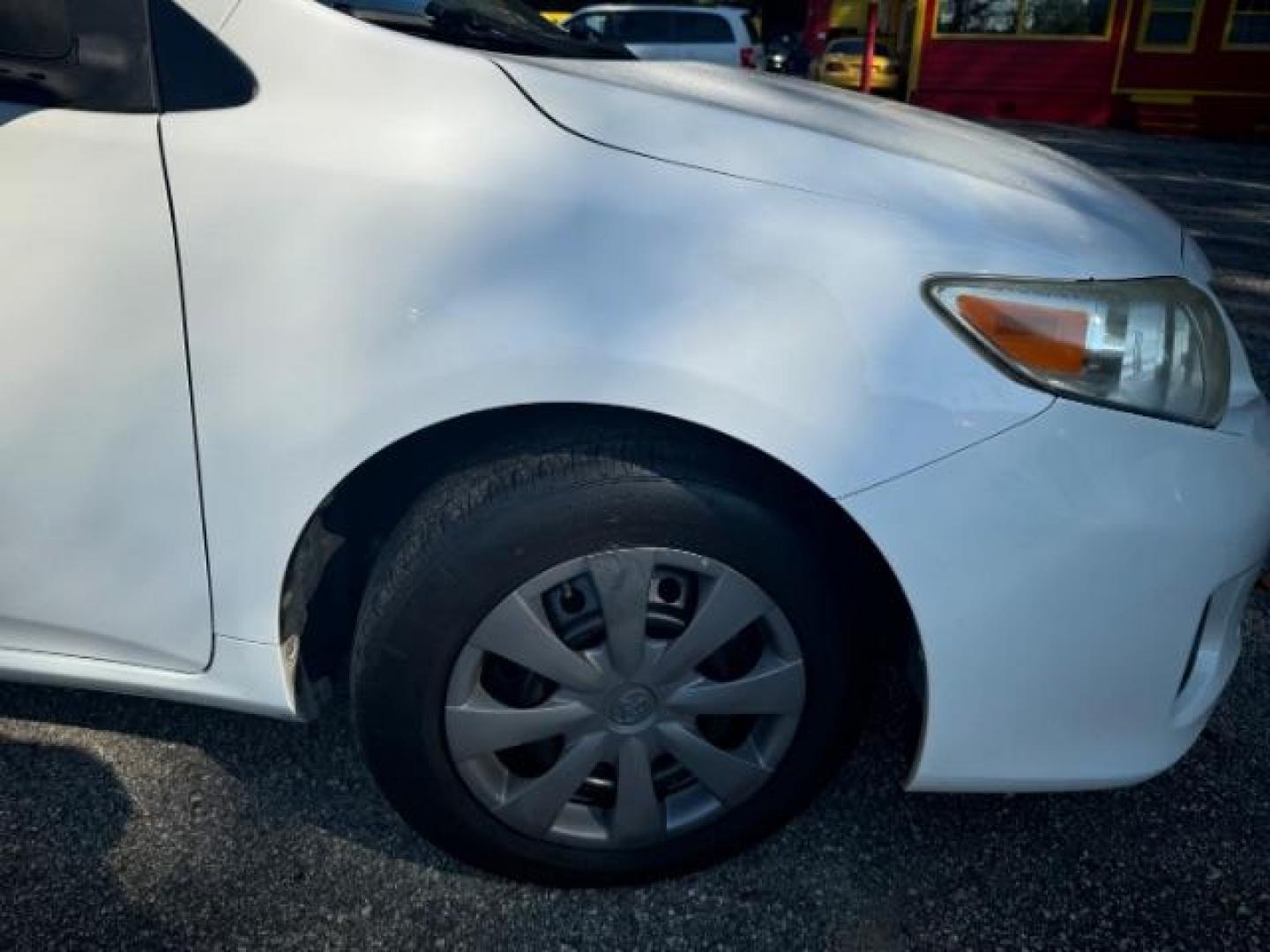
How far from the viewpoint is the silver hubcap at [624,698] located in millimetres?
1413

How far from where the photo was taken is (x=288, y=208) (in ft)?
4.25

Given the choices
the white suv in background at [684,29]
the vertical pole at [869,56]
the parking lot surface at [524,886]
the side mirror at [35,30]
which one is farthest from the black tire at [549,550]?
the vertical pole at [869,56]

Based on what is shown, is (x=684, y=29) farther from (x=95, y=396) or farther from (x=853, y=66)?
(x=95, y=396)

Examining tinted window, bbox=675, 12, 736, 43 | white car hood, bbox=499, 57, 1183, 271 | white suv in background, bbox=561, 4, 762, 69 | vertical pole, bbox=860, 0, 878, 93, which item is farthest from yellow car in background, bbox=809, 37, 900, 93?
white car hood, bbox=499, 57, 1183, 271

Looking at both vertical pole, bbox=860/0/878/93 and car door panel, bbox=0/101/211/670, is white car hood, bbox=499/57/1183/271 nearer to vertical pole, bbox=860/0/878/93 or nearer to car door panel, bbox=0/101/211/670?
car door panel, bbox=0/101/211/670

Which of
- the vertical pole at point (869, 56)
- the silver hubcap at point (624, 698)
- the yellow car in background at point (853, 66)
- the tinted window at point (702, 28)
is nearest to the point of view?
the silver hubcap at point (624, 698)

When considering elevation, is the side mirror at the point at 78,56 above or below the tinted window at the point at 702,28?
above

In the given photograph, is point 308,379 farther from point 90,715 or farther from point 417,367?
point 90,715

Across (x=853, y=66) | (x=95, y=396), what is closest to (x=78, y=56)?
(x=95, y=396)

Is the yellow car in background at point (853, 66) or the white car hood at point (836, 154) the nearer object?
the white car hood at point (836, 154)

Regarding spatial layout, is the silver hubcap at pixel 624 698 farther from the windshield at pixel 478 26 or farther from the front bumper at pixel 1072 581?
the windshield at pixel 478 26

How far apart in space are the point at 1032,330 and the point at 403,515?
97 cm

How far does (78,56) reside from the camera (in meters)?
1.34

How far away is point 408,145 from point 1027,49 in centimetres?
1750
